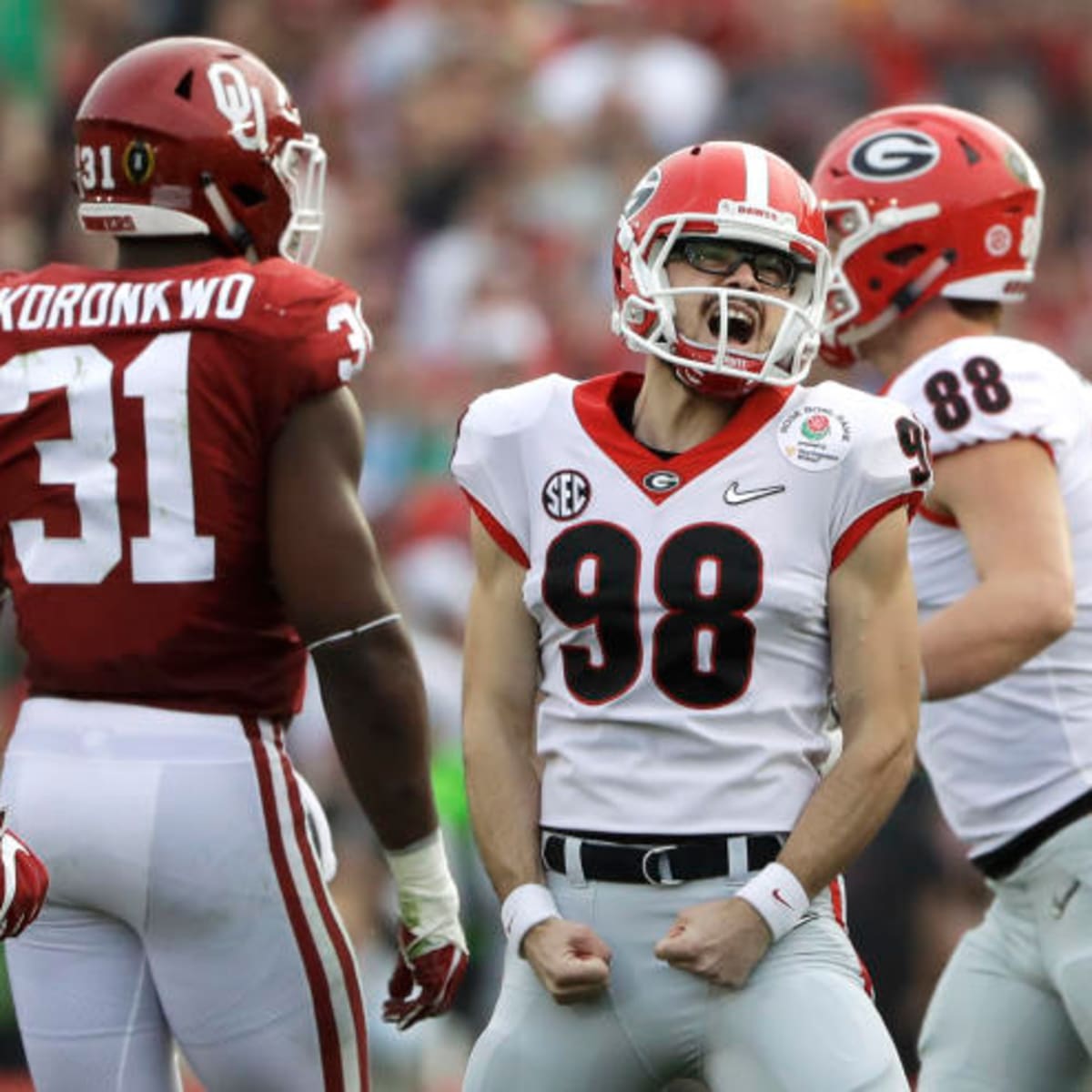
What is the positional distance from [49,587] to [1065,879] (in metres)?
1.88

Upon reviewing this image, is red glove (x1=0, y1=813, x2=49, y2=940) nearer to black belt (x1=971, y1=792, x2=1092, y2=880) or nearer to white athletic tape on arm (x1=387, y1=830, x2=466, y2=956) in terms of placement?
white athletic tape on arm (x1=387, y1=830, x2=466, y2=956)

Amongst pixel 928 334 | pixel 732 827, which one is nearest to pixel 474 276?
pixel 928 334

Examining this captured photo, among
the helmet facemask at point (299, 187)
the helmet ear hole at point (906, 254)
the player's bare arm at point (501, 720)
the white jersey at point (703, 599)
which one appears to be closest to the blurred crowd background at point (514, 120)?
the helmet ear hole at point (906, 254)

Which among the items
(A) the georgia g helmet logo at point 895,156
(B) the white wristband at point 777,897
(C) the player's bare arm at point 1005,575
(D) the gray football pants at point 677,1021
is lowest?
(D) the gray football pants at point 677,1021

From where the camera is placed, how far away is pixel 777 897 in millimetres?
3629

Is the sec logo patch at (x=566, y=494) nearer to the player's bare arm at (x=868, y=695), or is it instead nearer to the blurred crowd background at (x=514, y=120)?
the player's bare arm at (x=868, y=695)

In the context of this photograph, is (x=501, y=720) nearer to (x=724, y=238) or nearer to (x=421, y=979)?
(x=421, y=979)

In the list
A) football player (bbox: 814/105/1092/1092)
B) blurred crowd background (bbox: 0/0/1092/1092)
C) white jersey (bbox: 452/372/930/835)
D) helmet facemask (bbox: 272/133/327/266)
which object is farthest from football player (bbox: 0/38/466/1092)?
blurred crowd background (bbox: 0/0/1092/1092)

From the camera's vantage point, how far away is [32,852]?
157 inches

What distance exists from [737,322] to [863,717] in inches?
25.3

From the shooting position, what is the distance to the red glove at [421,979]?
14.2 feet

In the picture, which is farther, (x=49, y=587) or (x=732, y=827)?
(x=49, y=587)

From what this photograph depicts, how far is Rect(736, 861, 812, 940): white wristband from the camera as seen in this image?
3.62 m

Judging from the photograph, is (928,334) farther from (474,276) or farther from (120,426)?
(474,276)
